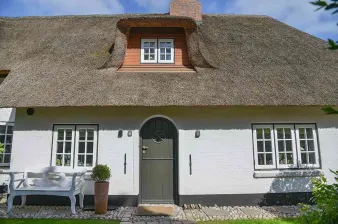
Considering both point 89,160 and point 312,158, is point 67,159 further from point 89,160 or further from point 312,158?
point 312,158

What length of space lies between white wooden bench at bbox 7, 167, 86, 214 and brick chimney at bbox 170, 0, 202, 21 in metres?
7.64

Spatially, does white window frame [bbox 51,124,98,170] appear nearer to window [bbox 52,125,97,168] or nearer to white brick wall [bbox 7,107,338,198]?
window [bbox 52,125,97,168]

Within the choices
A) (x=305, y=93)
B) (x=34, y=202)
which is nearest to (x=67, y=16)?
(x=34, y=202)

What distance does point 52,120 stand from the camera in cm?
779

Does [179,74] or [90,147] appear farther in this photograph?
[179,74]

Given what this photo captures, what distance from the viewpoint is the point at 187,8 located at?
1125 centimetres

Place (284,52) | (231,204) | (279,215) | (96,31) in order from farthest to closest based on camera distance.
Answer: (96,31) → (284,52) → (231,204) → (279,215)

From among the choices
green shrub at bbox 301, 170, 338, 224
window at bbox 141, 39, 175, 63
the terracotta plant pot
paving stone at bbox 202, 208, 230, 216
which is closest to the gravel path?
paving stone at bbox 202, 208, 230, 216

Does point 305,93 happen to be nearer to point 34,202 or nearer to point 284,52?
point 284,52

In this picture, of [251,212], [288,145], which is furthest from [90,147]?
[288,145]

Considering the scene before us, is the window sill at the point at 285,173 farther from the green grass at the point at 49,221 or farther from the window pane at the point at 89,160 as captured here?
the window pane at the point at 89,160

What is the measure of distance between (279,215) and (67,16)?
1165 centimetres

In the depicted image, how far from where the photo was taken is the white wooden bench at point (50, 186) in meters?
6.53

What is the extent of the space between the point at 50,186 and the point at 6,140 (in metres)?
2.58
